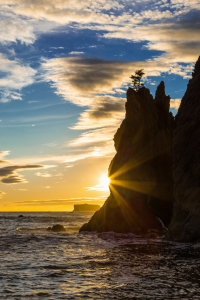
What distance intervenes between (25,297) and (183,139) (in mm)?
29417

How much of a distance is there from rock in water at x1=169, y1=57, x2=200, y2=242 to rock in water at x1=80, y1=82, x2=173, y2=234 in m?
9.73

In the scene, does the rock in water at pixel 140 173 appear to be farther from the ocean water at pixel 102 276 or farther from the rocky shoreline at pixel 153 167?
the ocean water at pixel 102 276

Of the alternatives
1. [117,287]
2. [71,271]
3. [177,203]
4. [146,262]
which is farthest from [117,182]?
[117,287]

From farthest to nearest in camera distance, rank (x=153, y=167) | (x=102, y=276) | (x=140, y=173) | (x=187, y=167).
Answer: (x=153, y=167)
(x=140, y=173)
(x=187, y=167)
(x=102, y=276)

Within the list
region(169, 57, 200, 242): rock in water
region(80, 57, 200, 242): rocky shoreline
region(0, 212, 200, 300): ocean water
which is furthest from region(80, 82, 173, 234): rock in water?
region(0, 212, 200, 300): ocean water

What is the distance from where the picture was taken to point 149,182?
47156 millimetres

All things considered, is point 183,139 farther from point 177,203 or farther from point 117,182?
point 117,182

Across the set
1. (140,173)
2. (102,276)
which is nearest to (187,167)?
(140,173)

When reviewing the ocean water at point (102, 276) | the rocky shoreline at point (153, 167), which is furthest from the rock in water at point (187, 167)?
the ocean water at point (102, 276)

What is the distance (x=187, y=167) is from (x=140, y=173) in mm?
13271

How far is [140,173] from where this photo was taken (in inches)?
1863

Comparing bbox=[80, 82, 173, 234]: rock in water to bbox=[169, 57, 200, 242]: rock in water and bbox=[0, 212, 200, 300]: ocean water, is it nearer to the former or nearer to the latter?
bbox=[169, 57, 200, 242]: rock in water

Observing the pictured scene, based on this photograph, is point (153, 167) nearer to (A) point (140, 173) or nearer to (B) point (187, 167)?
(A) point (140, 173)

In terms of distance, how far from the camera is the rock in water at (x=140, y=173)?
44969 mm
